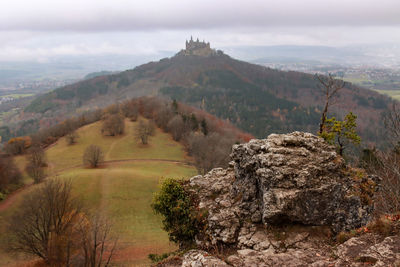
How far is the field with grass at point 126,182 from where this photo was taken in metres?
32.2

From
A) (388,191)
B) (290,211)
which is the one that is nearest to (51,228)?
(290,211)

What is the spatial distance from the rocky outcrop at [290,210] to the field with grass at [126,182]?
359 inches

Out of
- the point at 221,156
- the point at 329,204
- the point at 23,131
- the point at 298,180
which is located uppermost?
the point at 298,180

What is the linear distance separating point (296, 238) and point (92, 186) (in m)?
40.8

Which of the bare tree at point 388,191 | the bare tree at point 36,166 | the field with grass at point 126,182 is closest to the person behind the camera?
the bare tree at point 388,191

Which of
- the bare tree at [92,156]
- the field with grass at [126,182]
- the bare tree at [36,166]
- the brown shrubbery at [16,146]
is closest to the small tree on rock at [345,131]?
the field with grass at [126,182]

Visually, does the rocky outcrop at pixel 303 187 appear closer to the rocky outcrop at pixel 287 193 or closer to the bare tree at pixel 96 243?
the rocky outcrop at pixel 287 193

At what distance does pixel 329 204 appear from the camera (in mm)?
14633

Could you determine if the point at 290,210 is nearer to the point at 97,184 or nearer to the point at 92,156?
the point at 97,184

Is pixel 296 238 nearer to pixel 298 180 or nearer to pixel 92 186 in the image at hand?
pixel 298 180

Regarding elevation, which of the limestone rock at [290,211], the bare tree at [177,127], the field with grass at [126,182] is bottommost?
the field with grass at [126,182]

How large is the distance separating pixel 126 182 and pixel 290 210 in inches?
1569

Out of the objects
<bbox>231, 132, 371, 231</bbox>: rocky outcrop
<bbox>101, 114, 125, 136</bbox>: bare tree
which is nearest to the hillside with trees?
<bbox>101, 114, 125, 136</bbox>: bare tree

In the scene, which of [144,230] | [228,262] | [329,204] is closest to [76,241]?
[144,230]
